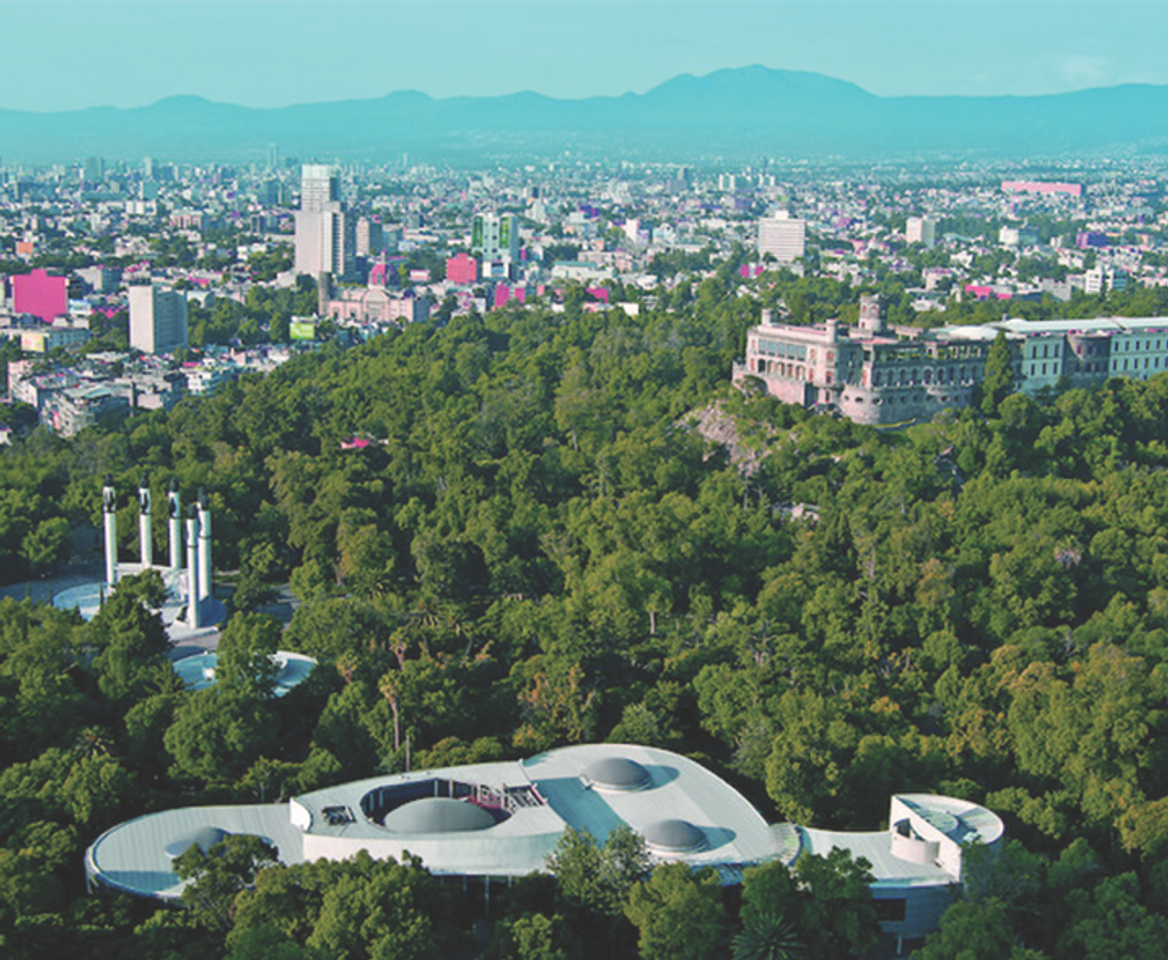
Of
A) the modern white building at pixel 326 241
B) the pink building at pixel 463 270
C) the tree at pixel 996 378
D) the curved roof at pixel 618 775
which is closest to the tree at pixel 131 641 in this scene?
the curved roof at pixel 618 775

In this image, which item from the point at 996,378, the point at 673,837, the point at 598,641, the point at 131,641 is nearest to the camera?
the point at 673,837

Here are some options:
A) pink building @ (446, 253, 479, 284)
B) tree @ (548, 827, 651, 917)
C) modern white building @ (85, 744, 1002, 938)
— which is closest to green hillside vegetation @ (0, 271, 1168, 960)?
tree @ (548, 827, 651, 917)

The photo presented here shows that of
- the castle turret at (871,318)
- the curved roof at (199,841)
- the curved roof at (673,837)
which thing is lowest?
the curved roof at (199,841)

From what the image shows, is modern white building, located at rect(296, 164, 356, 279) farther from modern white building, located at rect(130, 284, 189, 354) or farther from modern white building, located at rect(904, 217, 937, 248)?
modern white building, located at rect(904, 217, 937, 248)

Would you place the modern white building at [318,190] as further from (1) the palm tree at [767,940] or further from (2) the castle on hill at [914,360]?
(1) the palm tree at [767,940]

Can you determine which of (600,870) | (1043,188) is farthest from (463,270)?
(1043,188)

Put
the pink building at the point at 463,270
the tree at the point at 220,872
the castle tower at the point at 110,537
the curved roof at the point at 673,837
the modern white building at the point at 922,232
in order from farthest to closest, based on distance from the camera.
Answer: the modern white building at the point at 922,232 < the pink building at the point at 463,270 < the castle tower at the point at 110,537 < the curved roof at the point at 673,837 < the tree at the point at 220,872

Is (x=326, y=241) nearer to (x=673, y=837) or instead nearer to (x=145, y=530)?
(x=145, y=530)
